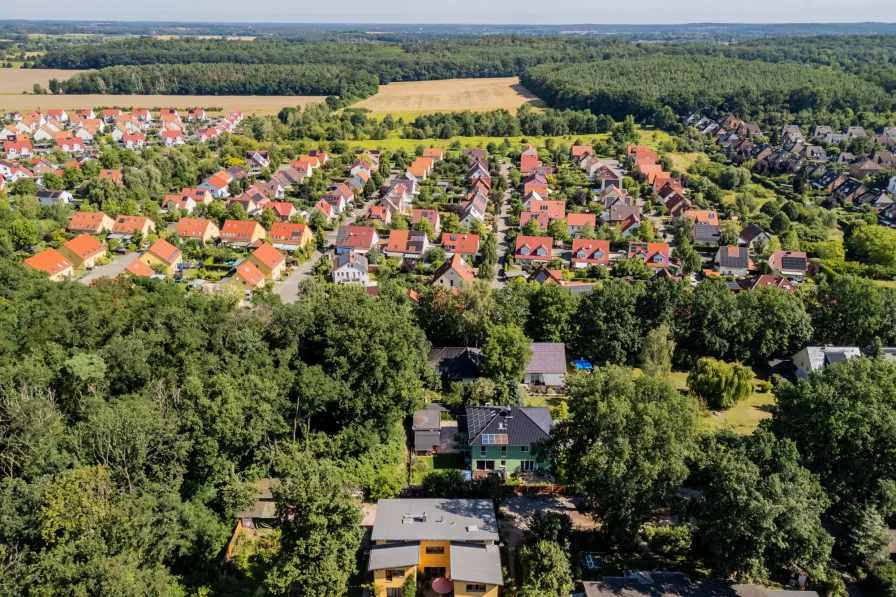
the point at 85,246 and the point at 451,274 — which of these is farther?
the point at 85,246

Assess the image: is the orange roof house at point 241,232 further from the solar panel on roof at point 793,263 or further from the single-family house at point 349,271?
the solar panel on roof at point 793,263

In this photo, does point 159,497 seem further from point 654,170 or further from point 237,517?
point 654,170

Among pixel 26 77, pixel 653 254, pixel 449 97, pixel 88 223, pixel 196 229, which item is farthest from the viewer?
pixel 26 77

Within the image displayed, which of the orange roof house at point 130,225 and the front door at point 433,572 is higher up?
the orange roof house at point 130,225

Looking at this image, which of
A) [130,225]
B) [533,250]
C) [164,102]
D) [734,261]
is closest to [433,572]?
[533,250]

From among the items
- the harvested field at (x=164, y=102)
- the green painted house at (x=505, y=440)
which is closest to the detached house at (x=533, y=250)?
the green painted house at (x=505, y=440)

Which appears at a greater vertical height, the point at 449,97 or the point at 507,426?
the point at 449,97

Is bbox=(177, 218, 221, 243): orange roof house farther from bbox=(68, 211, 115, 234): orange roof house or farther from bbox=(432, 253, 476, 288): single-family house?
bbox=(432, 253, 476, 288): single-family house

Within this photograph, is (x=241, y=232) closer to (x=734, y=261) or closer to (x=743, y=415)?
(x=734, y=261)
